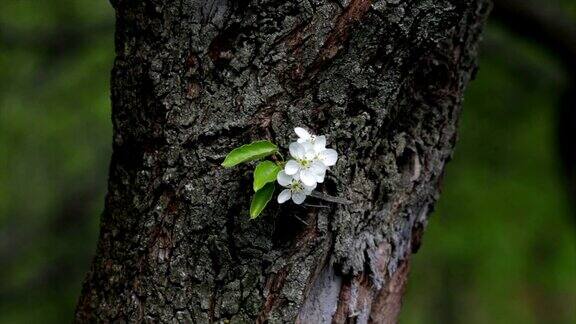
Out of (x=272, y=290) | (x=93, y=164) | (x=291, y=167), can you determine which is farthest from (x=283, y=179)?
(x=93, y=164)

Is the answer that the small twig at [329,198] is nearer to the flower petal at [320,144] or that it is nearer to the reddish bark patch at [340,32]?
the flower petal at [320,144]

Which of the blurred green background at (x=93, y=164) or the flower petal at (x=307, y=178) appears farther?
the blurred green background at (x=93, y=164)

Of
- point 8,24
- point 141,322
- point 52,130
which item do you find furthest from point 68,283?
point 141,322

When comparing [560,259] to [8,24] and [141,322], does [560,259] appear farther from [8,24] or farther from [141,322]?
[141,322]

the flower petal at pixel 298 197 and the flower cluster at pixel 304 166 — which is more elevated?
the flower cluster at pixel 304 166

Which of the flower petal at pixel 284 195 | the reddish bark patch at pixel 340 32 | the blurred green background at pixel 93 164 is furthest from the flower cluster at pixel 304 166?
the blurred green background at pixel 93 164

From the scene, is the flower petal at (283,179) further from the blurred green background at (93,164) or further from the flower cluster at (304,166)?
the blurred green background at (93,164)

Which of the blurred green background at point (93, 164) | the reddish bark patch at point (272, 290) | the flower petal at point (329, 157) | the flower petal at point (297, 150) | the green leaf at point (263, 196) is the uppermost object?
the blurred green background at point (93, 164)
